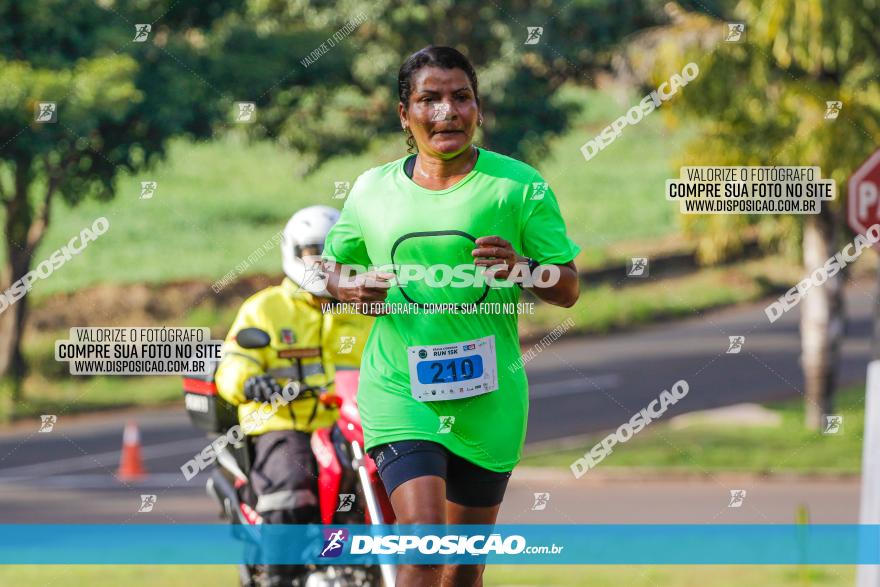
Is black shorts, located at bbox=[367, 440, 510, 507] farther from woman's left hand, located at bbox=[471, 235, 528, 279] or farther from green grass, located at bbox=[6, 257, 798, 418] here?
green grass, located at bbox=[6, 257, 798, 418]

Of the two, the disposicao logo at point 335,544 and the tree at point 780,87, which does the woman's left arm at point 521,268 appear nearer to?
the disposicao logo at point 335,544

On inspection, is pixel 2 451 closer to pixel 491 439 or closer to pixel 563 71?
pixel 563 71

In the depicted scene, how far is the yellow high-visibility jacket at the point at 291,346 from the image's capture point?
683cm

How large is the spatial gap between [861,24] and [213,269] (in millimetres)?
10713

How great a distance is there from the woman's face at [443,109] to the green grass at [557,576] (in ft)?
14.2

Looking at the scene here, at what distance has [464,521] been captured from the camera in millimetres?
4812

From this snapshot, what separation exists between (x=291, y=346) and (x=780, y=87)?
989 centimetres

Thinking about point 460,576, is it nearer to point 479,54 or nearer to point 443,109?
point 443,109

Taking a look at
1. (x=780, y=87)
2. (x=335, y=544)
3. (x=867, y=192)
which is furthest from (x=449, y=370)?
(x=780, y=87)

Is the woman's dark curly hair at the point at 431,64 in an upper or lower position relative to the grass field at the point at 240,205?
lower

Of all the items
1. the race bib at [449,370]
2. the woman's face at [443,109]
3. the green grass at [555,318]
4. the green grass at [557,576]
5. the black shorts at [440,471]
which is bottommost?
the green grass at [557,576]

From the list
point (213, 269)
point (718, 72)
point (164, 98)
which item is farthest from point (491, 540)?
point (213, 269)

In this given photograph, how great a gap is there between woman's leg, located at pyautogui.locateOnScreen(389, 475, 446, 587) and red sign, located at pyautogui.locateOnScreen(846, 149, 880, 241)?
4.08m

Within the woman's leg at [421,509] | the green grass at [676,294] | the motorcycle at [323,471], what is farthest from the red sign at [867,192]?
the green grass at [676,294]
